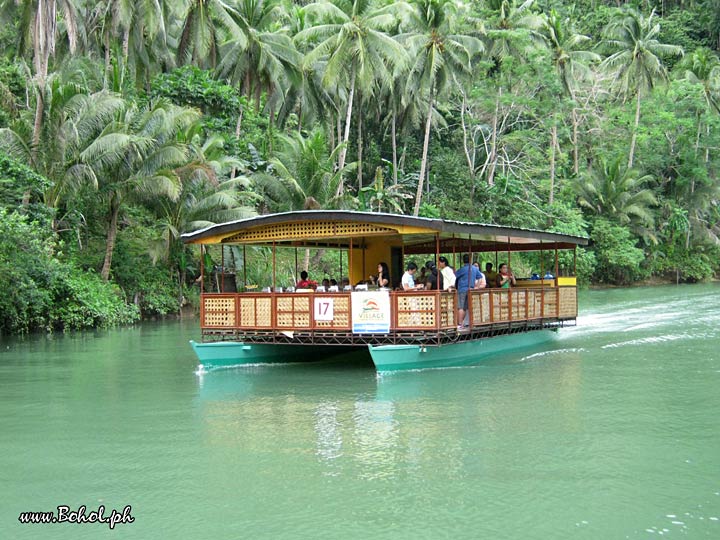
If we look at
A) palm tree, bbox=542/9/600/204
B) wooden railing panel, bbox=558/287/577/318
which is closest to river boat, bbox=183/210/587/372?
wooden railing panel, bbox=558/287/577/318

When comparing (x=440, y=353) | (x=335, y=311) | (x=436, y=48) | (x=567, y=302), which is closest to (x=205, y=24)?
(x=436, y=48)

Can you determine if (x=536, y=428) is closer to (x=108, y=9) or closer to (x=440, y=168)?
(x=108, y=9)

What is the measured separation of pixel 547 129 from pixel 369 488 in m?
36.2

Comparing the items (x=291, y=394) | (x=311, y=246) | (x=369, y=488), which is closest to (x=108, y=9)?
(x=311, y=246)

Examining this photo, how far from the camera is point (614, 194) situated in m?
44.7

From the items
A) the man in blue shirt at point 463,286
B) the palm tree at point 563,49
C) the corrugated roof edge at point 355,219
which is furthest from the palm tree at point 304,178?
the palm tree at point 563,49

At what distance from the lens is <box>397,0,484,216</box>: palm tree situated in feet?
112

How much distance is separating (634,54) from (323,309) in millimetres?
35909

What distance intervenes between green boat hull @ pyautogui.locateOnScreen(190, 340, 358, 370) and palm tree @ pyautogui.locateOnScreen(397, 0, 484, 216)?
1987 centimetres

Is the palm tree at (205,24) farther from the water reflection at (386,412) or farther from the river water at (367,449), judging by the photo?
the water reflection at (386,412)

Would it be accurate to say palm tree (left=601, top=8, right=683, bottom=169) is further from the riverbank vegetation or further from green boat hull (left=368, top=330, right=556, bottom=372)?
green boat hull (left=368, top=330, right=556, bottom=372)

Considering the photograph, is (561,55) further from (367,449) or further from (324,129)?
(367,449)

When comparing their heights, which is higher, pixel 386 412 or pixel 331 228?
pixel 331 228

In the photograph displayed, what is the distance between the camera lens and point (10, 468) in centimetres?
859
